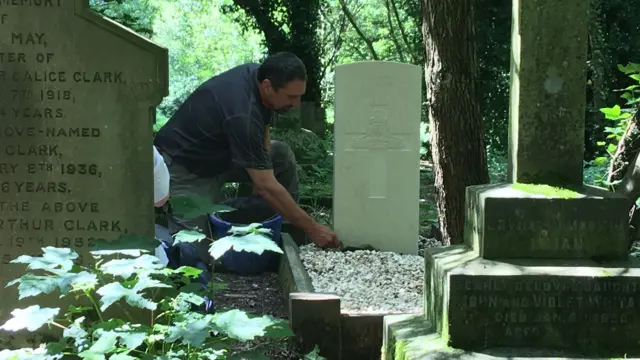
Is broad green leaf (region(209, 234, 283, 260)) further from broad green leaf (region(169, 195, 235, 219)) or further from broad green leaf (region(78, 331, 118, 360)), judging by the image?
broad green leaf (region(78, 331, 118, 360))

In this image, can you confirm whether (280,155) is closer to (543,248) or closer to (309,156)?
(543,248)

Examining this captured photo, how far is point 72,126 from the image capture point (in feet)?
10.5

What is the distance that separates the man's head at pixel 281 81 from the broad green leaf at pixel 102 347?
3096mm

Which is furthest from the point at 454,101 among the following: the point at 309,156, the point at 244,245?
the point at 309,156

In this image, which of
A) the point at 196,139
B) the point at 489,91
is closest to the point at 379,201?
the point at 196,139

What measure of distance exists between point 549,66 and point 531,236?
750mm

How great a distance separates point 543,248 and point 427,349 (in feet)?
2.20

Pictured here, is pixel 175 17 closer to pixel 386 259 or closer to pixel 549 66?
pixel 386 259

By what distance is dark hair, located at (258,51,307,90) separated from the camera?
5.25 m

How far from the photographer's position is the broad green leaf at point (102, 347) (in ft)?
7.37

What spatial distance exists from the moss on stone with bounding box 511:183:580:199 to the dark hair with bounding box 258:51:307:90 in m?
2.37

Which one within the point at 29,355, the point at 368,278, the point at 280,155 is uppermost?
the point at 280,155

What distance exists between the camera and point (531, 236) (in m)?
3.19

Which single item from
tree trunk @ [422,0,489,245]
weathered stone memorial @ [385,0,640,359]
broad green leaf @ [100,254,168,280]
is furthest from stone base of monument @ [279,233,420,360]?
tree trunk @ [422,0,489,245]
